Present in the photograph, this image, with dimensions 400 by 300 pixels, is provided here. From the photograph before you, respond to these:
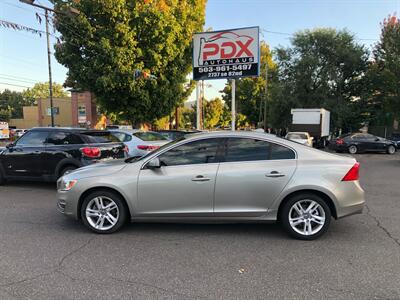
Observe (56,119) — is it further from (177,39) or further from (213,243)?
(213,243)

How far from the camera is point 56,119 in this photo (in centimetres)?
6125

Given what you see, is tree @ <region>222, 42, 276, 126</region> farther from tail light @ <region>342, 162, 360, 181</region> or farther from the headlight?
the headlight

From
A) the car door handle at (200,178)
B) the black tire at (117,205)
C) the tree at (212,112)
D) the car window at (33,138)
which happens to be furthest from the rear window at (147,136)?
the tree at (212,112)

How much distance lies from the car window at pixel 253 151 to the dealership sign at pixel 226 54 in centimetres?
1385

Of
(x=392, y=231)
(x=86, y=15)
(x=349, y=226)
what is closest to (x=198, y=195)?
(x=349, y=226)

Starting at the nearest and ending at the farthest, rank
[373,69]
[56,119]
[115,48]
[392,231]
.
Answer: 1. [392,231]
2. [115,48]
3. [373,69]
4. [56,119]

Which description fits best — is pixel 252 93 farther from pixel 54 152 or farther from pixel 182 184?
pixel 182 184

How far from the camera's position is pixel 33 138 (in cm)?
860

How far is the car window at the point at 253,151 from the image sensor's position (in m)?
4.94

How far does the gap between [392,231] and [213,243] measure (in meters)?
2.82

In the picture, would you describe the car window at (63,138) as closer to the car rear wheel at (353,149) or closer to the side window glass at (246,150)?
the side window glass at (246,150)

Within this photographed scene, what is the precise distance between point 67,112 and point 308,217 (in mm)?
62092

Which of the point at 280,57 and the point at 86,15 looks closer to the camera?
the point at 86,15

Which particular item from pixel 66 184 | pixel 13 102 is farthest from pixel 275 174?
pixel 13 102
